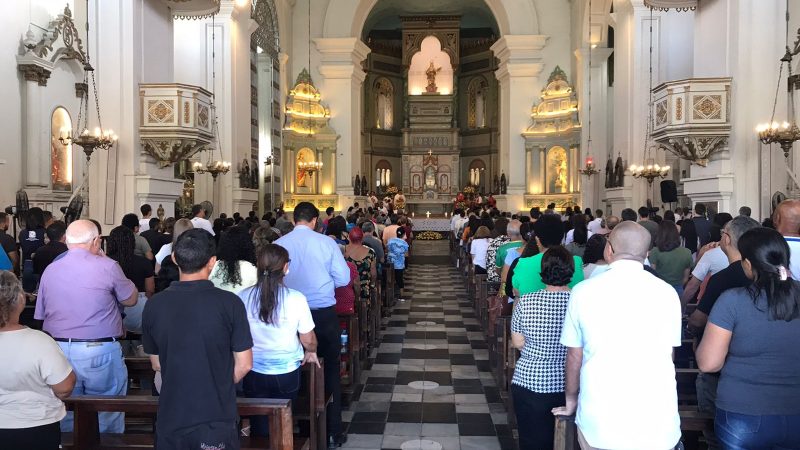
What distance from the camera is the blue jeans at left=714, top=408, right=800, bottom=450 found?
115 inches

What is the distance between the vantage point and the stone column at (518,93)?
25453 mm

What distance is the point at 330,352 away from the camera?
5.19 metres

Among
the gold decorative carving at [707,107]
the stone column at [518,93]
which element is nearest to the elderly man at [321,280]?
the gold decorative carving at [707,107]

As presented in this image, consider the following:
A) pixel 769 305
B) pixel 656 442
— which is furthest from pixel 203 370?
pixel 769 305

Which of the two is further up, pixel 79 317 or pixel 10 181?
pixel 10 181

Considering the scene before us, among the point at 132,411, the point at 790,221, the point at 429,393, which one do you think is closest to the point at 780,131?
the point at 790,221

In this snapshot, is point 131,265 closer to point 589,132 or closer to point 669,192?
point 669,192

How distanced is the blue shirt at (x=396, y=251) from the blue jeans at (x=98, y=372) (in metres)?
7.93

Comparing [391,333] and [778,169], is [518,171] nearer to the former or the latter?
[778,169]

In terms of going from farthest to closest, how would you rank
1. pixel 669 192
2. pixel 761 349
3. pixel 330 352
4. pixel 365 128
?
pixel 365 128 → pixel 669 192 → pixel 330 352 → pixel 761 349

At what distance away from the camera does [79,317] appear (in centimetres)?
411

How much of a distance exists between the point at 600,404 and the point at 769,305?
2.77 ft

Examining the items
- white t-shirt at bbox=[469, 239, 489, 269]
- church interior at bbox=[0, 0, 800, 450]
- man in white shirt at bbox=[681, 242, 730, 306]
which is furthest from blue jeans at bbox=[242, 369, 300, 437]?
white t-shirt at bbox=[469, 239, 489, 269]

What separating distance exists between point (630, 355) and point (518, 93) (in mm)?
23900
